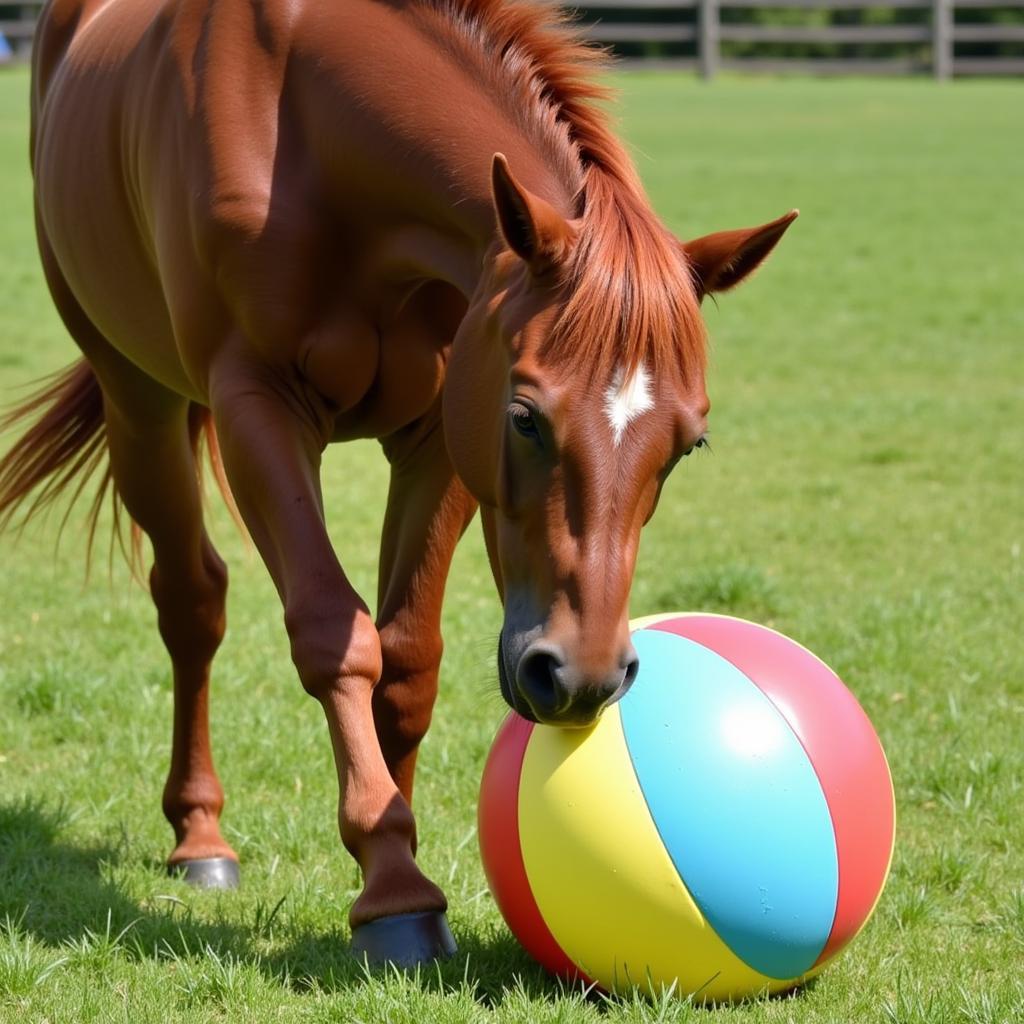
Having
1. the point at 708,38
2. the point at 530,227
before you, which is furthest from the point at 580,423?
the point at 708,38

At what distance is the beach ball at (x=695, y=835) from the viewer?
308 centimetres

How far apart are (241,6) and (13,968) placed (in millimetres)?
2243

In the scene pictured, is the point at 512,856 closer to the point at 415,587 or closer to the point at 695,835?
the point at 695,835

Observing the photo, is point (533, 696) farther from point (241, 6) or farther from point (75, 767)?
point (75, 767)

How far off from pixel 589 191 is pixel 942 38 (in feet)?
141

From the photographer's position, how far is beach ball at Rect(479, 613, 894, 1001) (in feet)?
10.1

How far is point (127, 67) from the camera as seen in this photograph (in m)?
4.28

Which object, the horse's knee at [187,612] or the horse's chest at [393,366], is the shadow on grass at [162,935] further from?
the horse's chest at [393,366]

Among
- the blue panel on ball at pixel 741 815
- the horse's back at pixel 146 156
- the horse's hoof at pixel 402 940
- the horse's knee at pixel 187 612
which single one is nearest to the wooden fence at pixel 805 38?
the horse's back at pixel 146 156

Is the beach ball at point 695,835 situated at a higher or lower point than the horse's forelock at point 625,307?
lower

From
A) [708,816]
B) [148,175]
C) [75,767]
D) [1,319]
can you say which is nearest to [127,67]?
[148,175]

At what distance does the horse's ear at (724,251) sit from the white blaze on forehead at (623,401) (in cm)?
34

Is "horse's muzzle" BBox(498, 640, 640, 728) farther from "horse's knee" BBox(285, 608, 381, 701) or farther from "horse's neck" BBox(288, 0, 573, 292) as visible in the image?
"horse's neck" BBox(288, 0, 573, 292)

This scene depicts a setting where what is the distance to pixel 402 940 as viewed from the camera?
3.27 metres
